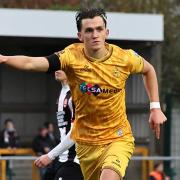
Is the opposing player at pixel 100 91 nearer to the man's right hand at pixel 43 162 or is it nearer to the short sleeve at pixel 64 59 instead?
the short sleeve at pixel 64 59

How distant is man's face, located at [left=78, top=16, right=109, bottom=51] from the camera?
823cm

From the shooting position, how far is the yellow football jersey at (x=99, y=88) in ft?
27.3

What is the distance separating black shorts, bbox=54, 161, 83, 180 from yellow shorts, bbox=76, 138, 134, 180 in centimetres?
67

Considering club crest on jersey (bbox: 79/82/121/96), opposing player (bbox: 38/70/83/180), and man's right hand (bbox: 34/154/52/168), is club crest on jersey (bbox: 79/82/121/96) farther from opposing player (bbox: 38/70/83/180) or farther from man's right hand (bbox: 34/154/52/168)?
man's right hand (bbox: 34/154/52/168)

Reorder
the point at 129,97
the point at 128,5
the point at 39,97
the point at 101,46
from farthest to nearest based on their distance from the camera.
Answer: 1. the point at 128,5
2. the point at 39,97
3. the point at 129,97
4. the point at 101,46

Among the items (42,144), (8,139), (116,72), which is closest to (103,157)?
(116,72)

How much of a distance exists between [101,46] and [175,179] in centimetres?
657

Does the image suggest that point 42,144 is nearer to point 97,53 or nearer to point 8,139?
point 8,139

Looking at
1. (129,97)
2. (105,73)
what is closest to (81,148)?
(105,73)

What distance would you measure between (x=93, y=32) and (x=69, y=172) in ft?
6.59

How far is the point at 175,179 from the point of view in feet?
47.3

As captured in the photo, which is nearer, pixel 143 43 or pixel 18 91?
pixel 143 43

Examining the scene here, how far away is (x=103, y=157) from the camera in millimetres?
8445

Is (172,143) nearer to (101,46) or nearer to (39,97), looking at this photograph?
(39,97)
